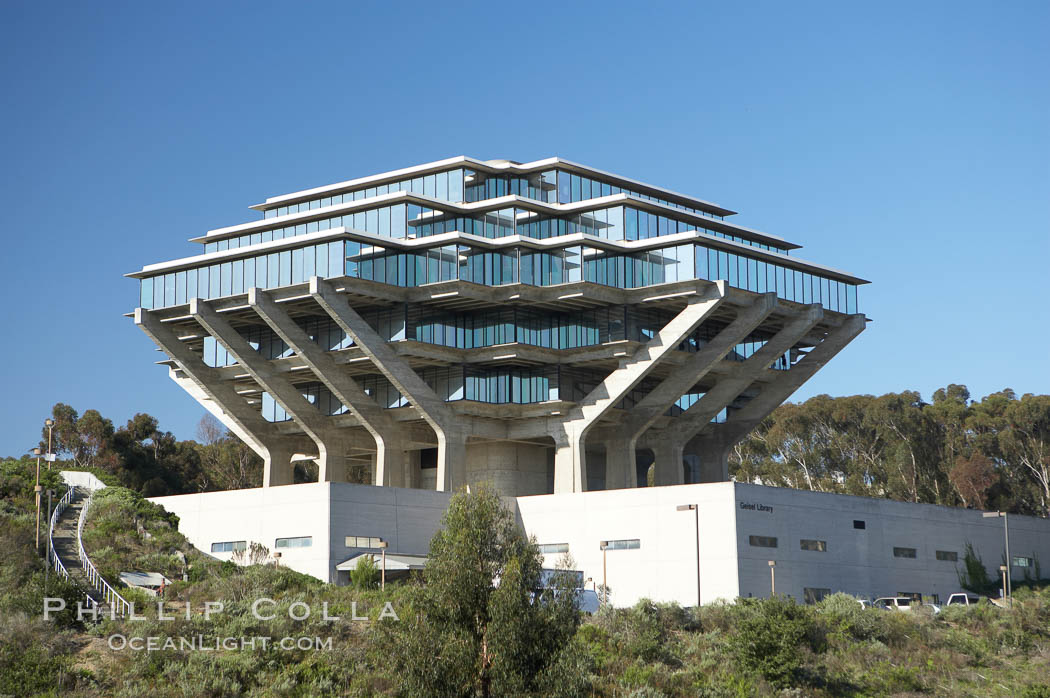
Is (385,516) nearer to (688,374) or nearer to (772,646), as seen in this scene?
(688,374)

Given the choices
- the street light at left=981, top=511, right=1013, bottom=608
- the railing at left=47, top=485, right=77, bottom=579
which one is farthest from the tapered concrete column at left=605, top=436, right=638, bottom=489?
the railing at left=47, top=485, right=77, bottom=579

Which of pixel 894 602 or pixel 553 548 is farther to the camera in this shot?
pixel 553 548

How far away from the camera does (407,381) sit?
65.2 meters

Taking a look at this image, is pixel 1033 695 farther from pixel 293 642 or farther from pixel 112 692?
pixel 112 692

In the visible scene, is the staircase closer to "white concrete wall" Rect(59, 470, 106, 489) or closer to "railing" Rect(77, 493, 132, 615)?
"railing" Rect(77, 493, 132, 615)

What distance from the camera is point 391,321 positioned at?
65.4 metres

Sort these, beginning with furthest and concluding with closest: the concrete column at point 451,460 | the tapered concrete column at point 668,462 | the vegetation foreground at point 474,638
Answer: the tapered concrete column at point 668,462, the concrete column at point 451,460, the vegetation foreground at point 474,638

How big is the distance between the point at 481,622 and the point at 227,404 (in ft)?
147

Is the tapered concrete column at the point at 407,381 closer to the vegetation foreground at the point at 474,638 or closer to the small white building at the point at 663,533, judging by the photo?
the small white building at the point at 663,533

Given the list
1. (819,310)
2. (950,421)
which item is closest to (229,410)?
(819,310)

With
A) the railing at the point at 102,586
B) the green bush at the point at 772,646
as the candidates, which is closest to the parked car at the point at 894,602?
the green bush at the point at 772,646

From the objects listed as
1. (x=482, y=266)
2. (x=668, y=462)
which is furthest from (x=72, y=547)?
(x=668, y=462)

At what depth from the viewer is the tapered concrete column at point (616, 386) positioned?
211ft

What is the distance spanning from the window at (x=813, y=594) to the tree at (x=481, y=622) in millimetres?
29129
